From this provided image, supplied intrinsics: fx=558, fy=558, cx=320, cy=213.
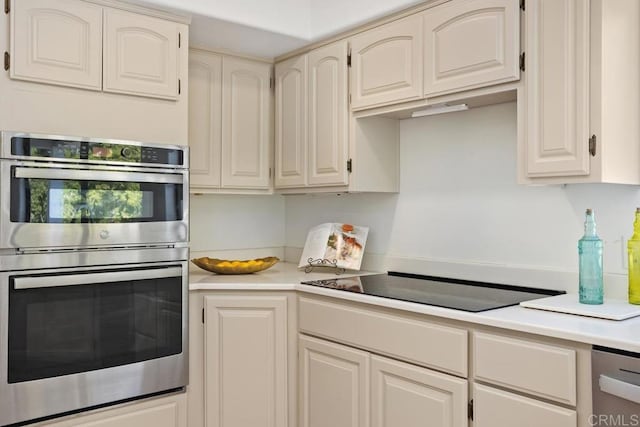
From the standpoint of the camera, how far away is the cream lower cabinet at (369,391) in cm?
194

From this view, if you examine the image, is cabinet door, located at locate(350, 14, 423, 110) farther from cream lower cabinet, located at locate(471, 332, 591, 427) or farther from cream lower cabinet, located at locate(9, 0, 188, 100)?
cream lower cabinet, located at locate(471, 332, 591, 427)

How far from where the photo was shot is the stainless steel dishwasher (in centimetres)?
144

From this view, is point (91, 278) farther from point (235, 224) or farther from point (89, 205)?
point (235, 224)

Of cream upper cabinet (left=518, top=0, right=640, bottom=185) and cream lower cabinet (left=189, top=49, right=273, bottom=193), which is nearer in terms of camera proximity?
cream upper cabinet (left=518, top=0, right=640, bottom=185)

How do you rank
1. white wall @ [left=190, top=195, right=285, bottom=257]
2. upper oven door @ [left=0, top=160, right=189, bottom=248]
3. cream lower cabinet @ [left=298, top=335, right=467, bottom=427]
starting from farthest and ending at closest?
white wall @ [left=190, top=195, right=285, bottom=257] → upper oven door @ [left=0, top=160, right=189, bottom=248] → cream lower cabinet @ [left=298, top=335, right=467, bottom=427]

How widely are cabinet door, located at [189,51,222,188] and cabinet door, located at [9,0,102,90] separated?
0.65 metres

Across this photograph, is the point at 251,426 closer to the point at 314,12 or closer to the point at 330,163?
the point at 330,163

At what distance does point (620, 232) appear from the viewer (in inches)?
81.0

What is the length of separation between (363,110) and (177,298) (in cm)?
122

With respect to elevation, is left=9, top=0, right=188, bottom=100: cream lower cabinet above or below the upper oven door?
above

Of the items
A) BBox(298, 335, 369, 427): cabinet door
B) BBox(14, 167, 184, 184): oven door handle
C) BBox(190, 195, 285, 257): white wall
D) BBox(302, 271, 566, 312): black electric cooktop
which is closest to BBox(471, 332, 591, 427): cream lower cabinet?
BBox(302, 271, 566, 312): black electric cooktop

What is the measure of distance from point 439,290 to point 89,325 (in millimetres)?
1422

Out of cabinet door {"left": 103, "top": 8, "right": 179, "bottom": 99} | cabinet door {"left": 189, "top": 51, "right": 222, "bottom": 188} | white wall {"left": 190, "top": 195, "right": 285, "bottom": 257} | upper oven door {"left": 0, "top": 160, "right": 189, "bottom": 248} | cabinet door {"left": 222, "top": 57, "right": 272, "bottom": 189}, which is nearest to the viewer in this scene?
upper oven door {"left": 0, "top": 160, "right": 189, "bottom": 248}
